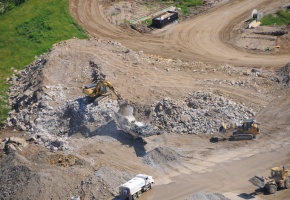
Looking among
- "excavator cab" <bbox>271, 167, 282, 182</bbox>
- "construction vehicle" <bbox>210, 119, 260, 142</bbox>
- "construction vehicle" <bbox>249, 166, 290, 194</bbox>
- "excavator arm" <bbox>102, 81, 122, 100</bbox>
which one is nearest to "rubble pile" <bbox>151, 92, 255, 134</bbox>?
"construction vehicle" <bbox>210, 119, 260, 142</bbox>

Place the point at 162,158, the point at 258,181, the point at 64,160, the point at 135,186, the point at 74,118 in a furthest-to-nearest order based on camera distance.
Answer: the point at 74,118 → the point at 64,160 → the point at 162,158 → the point at 258,181 → the point at 135,186

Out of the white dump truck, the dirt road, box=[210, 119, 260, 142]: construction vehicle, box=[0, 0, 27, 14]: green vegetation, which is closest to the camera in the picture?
the white dump truck

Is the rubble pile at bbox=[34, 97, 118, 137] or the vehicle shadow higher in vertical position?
the rubble pile at bbox=[34, 97, 118, 137]

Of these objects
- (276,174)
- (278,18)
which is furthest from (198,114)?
(278,18)

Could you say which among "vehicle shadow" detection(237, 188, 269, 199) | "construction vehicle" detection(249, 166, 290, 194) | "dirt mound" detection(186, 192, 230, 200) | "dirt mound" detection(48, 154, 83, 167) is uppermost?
"dirt mound" detection(48, 154, 83, 167)

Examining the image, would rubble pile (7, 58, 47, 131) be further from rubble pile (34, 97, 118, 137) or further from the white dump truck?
the white dump truck

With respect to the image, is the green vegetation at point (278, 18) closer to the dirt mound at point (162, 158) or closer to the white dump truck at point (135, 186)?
the dirt mound at point (162, 158)

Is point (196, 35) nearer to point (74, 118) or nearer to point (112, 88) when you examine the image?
point (112, 88)
